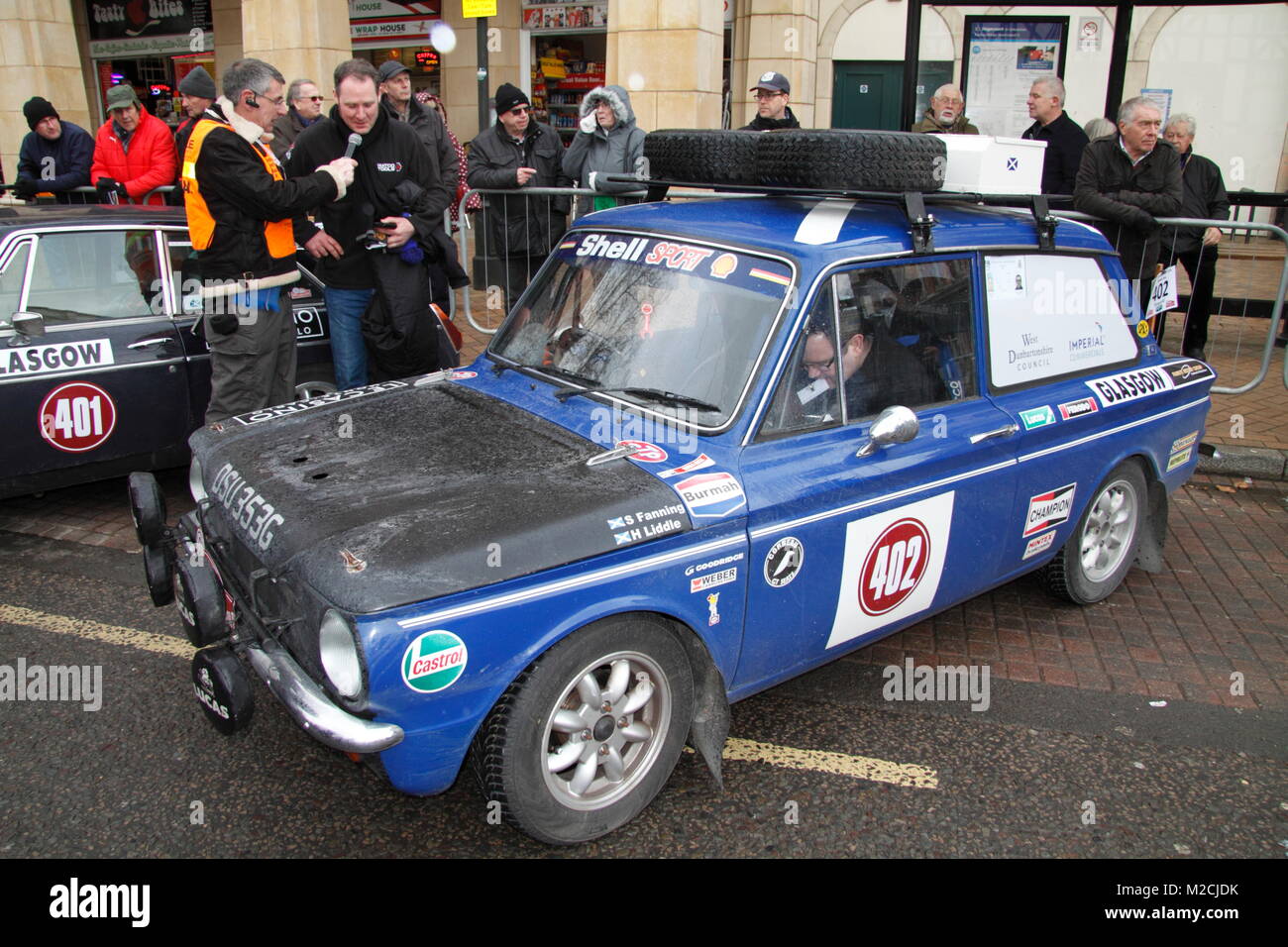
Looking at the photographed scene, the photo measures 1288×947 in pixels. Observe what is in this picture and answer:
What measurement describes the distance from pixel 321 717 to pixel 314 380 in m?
3.90

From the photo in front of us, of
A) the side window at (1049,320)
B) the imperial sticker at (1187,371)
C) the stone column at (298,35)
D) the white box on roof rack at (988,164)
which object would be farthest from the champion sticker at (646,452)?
the stone column at (298,35)

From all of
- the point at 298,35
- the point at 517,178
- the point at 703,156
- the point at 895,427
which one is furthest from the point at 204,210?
the point at 298,35

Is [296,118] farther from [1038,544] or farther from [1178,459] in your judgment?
[1178,459]

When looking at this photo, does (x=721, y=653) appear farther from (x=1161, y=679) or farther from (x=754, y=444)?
(x=1161, y=679)

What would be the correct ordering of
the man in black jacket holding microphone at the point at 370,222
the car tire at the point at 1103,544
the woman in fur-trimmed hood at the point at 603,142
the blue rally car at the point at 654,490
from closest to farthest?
the blue rally car at the point at 654,490 < the car tire at the point at 1103,544 < the man in black jacket holding microphone at the point at 370,222 < the woman in fur-trimmed hood at the point at 603,142

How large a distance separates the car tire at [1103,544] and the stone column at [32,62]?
619 inches

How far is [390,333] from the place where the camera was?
5.84 m

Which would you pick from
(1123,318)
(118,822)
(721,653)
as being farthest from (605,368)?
(1123,318)

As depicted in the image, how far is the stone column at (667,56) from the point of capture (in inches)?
397

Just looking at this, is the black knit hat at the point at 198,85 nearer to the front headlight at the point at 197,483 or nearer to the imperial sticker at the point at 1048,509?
the front headlight at the point at 197,483

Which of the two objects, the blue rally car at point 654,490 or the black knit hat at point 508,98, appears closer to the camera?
the blue rally car at point 654,490

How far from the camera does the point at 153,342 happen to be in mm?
5516

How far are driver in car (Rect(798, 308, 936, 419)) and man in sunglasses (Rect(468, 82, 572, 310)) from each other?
5.08 metres

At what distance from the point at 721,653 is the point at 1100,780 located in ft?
4.84
